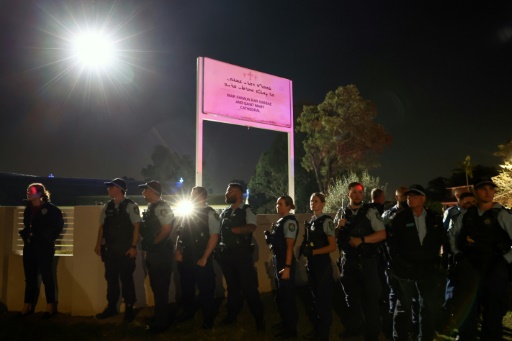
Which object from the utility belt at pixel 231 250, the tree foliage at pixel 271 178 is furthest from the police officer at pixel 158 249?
the tree foliage at pixel 271 178

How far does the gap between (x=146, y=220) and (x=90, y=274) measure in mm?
1453

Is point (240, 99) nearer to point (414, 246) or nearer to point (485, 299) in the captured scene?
point (414, 246)

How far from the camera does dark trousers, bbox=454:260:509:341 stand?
13.9 feet

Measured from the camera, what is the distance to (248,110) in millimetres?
9547

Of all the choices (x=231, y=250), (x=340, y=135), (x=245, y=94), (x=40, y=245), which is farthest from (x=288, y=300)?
(x=340, y=135)

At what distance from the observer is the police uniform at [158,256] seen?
200 inches

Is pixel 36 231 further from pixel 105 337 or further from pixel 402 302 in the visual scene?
pixel 402 302

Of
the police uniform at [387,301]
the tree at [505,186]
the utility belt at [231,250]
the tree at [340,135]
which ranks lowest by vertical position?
the police uniform at [387,301]

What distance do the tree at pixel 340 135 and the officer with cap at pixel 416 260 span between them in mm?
23183

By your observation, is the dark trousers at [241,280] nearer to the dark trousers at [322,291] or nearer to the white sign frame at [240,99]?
the dark trousers at [322,291]

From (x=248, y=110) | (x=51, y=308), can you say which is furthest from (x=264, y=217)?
(x=51, y=308)

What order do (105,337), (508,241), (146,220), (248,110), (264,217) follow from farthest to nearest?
(248,110), (264,217), (146,220), (105,337), (508,241)

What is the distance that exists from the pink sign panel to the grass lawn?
465cm

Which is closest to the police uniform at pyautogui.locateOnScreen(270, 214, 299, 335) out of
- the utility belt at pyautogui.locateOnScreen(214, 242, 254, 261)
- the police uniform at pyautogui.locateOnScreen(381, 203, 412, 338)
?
the utility belt at pyautogui.locateOnScreen(214, 242, 254, 261)
